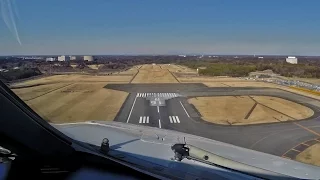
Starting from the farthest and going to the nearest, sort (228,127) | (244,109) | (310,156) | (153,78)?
(153,78) → (244,109) → (228,127) → (310,156)

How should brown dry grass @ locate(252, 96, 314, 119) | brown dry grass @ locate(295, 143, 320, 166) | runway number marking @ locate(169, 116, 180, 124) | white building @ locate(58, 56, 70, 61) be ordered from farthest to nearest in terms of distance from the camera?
brown dry grass @ locate(252, 96, 314, 119), runway number marking @ locate(169, 116, 180, 124), brown dry grass @ locate(295, 143, 320, 166), white building @ locate(58, 56, 70, 61)

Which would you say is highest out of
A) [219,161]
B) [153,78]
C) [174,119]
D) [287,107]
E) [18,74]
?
[18,74]

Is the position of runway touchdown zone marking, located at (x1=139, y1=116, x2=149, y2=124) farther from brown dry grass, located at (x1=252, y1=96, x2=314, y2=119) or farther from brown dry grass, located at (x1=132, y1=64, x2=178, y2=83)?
brown dry grass, located at (x1=132, y1=64, x2=178, y2=83)

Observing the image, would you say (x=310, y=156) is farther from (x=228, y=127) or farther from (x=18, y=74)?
(x=18, y=74)

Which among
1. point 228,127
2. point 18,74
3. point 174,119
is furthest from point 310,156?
point 18,74

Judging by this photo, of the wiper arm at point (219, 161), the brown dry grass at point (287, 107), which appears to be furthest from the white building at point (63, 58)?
the brown dry grass at point (287, 107)

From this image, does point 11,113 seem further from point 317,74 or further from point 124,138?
point 317,74

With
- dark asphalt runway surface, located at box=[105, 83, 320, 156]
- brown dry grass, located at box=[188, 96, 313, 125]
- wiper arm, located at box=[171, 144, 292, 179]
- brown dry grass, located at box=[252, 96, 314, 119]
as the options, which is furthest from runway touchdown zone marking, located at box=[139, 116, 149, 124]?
wiper arm, located at box=[171, 144, 292, 179]
